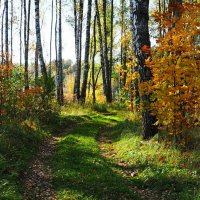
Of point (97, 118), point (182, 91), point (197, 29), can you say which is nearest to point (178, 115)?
point (182, 91)

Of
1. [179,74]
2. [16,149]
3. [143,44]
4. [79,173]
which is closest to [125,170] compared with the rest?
[79,173]

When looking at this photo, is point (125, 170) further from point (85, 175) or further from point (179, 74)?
point (179, 74)

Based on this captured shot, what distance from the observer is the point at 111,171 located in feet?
31.6

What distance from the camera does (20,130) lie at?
1262cm

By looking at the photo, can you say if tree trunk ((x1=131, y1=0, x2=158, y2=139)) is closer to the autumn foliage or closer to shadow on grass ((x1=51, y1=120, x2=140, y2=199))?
the autumn foliage

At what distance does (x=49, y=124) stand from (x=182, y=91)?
8572 millimetres

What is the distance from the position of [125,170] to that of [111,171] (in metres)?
0.53

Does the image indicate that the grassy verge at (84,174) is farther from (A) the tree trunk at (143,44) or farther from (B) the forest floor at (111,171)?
(A) the tree trunk at (143,44)

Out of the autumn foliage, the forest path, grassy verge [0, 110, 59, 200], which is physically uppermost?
the autumn foliage

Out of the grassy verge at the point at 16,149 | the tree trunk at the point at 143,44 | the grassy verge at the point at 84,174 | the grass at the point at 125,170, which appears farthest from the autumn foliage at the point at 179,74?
the grassy verge at the point at 16,149

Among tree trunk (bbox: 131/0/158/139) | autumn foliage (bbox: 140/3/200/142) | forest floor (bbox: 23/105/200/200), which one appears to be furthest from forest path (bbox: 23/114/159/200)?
autumn foliage (bbox: 140/3/200/142)

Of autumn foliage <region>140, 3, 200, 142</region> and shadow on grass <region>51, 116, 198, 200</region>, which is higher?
autumn foliage <region>140, 3, 200, 142</region>

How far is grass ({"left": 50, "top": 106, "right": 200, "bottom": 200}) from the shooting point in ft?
25.9

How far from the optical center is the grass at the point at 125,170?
311 inches
